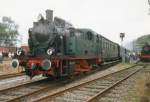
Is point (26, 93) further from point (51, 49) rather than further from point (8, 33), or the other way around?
point (8, 33)

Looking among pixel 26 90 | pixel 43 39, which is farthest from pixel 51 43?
pixel 26 90

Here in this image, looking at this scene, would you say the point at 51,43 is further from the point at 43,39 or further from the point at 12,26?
the point at 12,26

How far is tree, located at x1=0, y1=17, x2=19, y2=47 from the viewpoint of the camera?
10619cm

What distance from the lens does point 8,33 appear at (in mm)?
109688

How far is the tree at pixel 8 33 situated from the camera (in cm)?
10619

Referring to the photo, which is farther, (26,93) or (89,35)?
(89,35)

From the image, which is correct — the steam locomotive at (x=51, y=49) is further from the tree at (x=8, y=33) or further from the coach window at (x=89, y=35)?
the tree at (x=8, y=33)

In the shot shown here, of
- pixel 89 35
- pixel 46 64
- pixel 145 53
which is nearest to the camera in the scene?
pixel 46 64

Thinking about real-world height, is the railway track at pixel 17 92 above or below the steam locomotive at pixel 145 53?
below

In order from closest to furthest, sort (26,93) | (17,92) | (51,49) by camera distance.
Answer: (26,93), (17,92), (51,49)

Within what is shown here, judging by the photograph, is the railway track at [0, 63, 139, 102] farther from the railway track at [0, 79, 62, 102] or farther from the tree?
the tree

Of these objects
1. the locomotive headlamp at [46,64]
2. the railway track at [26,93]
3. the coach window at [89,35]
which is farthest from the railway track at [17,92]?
the coach window at [89,35]

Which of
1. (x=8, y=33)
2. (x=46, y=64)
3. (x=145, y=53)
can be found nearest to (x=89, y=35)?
(x=46, y=64)

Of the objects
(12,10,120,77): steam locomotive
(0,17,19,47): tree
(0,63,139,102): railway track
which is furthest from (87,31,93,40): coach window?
(0,17,19,47): tree
